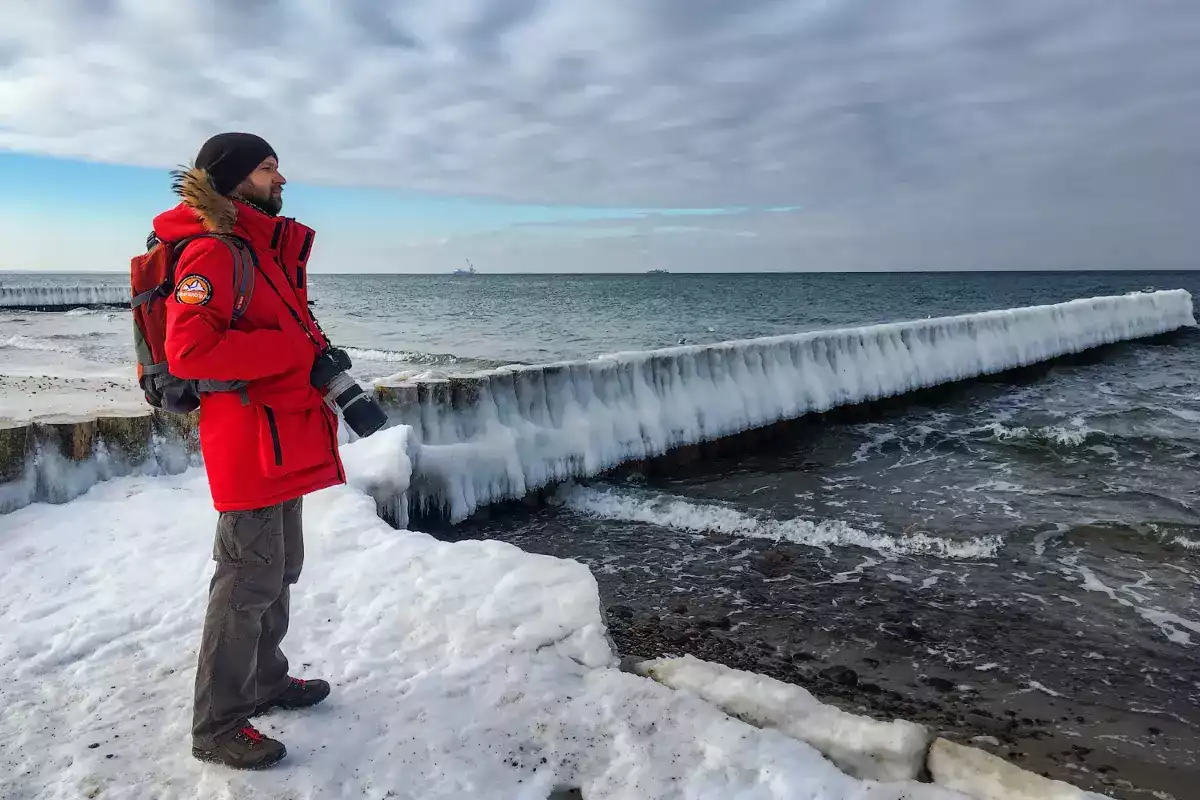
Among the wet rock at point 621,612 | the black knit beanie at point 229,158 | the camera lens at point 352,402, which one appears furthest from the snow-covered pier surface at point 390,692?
the black knit beanie at point 229,158

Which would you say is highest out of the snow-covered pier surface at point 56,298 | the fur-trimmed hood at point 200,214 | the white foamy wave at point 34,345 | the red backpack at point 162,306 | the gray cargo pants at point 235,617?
the snow-covered pier surface at point 56,298

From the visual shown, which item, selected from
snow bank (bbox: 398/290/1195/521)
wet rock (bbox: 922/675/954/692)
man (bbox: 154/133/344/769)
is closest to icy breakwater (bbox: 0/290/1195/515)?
snow bank (bbox: 398/290/1195/521)

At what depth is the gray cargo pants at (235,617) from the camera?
308cm

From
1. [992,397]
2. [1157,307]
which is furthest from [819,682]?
[1157,307]

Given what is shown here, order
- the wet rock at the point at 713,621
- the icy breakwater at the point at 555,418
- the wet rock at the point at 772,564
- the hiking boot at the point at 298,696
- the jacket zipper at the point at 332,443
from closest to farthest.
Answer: the jacket zipper at the point at 332,443 < the hiking boot at the point at 298,696 < the wet rock at the point at 713,621 < the icy breakwater at the point at 555,418 < the wet rock at the point at 772,564

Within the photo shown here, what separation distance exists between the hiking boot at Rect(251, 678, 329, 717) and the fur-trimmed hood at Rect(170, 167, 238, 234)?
6.95ft

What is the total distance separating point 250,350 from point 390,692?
1896 millimetres

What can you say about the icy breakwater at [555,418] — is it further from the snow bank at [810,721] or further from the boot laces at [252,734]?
the snow bank at [810,721]

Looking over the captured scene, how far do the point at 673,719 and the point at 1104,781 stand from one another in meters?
2.49

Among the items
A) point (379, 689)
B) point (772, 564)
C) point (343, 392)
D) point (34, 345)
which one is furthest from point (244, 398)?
point (34, 345)

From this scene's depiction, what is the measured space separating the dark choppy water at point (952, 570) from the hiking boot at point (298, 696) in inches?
99.7

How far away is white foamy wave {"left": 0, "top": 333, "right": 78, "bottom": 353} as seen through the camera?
21972 millimetres

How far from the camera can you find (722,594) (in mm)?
6582

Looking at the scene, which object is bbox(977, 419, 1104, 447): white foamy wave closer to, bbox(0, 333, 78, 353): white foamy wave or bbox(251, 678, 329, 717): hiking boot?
bbox(251, 678, 329, 717): hiking boot
